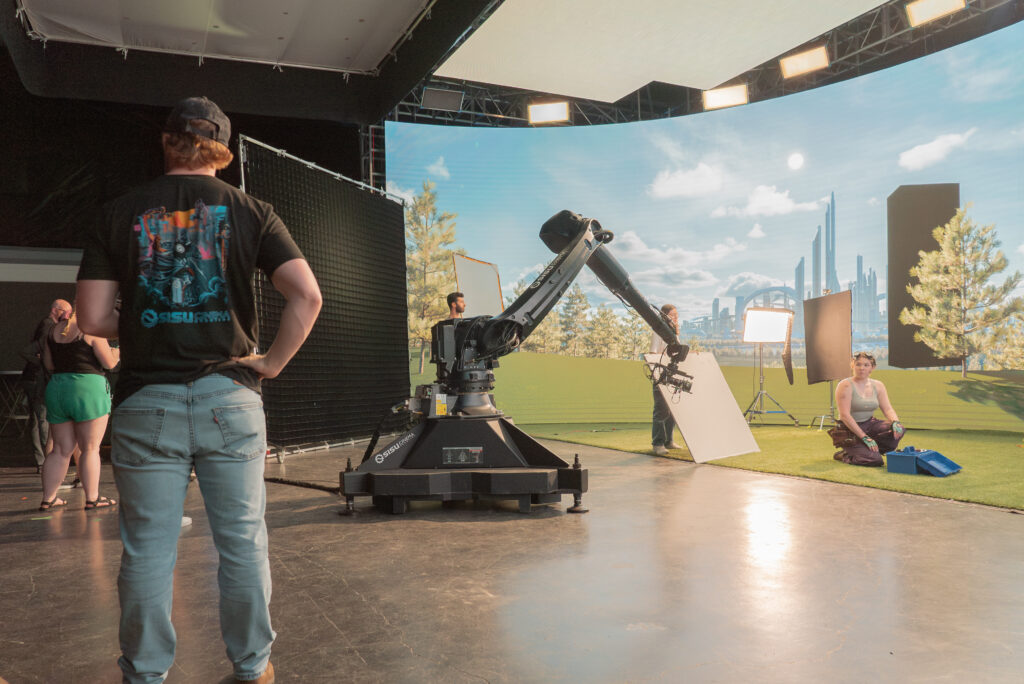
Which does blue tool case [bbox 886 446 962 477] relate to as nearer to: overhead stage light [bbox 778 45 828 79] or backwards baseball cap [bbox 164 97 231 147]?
backwards baseball cap [bbox 164 97 231 147]

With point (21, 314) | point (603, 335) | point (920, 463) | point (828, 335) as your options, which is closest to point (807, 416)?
point (828, 335)

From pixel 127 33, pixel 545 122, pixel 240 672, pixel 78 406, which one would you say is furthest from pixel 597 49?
pixel 240 672

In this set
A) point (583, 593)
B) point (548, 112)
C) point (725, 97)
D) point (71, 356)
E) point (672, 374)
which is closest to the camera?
point (583, 593)

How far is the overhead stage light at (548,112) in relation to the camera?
10641 mm

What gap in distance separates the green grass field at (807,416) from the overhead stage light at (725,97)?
186 inches

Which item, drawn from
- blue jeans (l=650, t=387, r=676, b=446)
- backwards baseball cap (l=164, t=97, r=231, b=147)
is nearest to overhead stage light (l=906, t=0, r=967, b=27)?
blue jeans (l=650, t=387, r=676, b=446)

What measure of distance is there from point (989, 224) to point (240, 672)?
12.5m

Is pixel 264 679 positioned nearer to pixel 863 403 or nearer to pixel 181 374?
pixel 181 374

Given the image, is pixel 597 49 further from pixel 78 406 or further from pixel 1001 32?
pixel 78 406

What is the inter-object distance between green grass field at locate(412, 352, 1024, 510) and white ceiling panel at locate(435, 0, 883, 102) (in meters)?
4.29

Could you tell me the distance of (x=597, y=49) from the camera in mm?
8391

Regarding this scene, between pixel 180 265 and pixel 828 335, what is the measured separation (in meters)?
8.61

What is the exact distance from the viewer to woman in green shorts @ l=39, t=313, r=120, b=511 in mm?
4129

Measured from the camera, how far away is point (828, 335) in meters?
8.62
